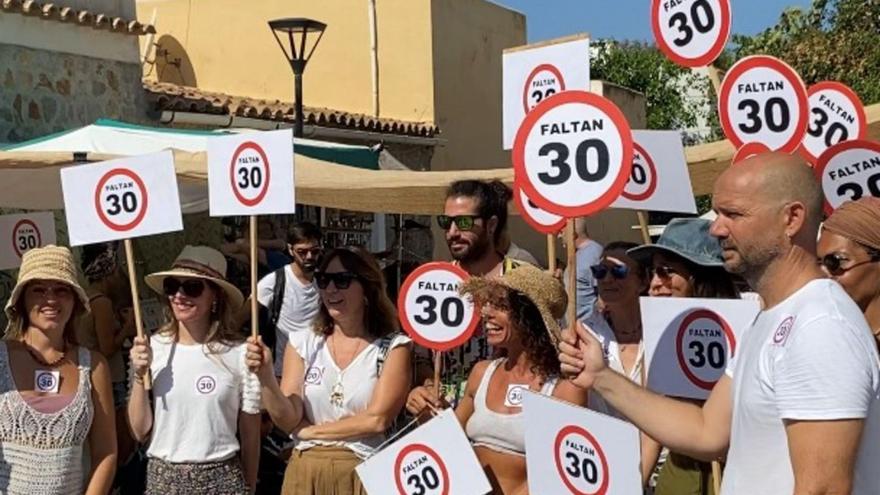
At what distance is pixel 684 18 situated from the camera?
527cm

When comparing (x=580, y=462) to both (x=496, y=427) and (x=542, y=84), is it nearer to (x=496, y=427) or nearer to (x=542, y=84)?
(x=496, y=427)

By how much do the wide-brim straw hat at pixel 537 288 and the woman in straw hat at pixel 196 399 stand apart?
1.00 m

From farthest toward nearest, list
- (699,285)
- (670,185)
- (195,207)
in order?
1. (195,207)
2. (670,185)
3. (699,285)

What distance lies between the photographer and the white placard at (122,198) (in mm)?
4883

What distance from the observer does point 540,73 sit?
17.7 feet

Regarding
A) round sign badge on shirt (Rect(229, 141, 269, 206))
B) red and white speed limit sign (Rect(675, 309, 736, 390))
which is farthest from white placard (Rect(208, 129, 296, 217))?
red and white speed limit sign (Rect(675, 309, 736, 390))

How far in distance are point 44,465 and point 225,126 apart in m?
6.78

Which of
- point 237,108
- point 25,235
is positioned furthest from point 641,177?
point 237,108

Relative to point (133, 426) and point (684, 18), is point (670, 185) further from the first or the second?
point (133, 426)

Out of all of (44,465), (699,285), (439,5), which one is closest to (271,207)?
(44,465)

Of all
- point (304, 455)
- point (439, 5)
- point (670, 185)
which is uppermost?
point (439, 5)

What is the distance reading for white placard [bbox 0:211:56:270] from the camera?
6.09 m

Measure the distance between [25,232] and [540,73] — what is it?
2.65 m

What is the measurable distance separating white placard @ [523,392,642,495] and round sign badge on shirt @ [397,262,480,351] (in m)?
1.07
